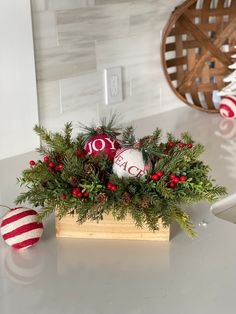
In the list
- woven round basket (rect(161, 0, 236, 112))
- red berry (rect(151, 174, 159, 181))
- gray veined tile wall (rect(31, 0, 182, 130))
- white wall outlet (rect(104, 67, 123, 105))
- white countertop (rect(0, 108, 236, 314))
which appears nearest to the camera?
white countertop (rect(0, 108, 236, 314))

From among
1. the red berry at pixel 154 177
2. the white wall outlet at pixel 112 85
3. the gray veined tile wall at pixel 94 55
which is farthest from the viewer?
the white wall outlet at pixel 112 85

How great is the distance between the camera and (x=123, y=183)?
0.85 metres

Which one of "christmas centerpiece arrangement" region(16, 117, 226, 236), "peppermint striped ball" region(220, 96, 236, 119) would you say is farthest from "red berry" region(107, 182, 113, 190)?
"peppermint striped ball" region(220, 96, 236, 119)

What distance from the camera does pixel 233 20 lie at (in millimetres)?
1703

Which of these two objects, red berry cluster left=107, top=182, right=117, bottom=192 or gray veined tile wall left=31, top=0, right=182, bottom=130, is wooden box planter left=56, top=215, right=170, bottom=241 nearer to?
red berry cluster left=107, top=182, right=117, bottom=192

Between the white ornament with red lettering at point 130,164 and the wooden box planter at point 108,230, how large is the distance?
0.08 meters

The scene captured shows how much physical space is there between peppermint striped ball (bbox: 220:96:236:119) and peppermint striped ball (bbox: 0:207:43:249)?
91 cm

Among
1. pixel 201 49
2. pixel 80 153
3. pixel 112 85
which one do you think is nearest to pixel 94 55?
pixel 112 85

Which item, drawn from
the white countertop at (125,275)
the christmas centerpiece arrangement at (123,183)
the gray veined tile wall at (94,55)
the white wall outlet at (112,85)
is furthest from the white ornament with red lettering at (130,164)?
the white wall outlet at (112,85)

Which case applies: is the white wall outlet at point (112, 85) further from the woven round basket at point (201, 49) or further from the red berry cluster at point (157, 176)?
the red berry cluster at point (157, 176)

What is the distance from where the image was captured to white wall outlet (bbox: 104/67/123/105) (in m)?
1.59

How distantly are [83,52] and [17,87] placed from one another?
243 millimetres

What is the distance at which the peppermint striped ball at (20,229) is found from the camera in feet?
2.86

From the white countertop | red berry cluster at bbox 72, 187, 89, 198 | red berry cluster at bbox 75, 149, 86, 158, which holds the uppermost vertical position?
red berry cluster at bbox 75, 149, 86, 158
